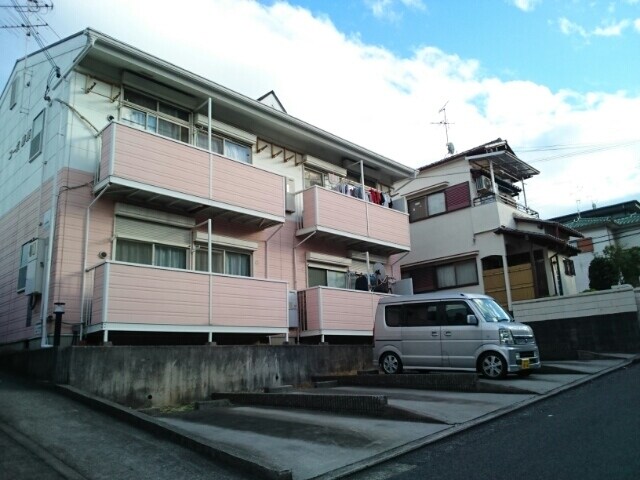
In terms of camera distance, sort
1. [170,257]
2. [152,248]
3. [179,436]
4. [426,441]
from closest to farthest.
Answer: [426,441] < [179,436] < [152,248] < [170,257]

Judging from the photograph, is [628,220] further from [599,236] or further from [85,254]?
[85,254]

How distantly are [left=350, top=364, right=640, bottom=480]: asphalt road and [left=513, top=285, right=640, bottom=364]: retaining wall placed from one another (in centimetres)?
894

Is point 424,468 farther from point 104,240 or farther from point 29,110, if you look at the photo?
point 29,110

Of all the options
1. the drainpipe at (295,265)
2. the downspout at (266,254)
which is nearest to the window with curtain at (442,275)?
the drainpipe at (295,265)

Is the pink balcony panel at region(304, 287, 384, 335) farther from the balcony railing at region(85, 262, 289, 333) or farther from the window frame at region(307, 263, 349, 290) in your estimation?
the balcony railing at region(85, 262, 289, 333)

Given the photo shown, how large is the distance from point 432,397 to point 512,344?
2746 mm

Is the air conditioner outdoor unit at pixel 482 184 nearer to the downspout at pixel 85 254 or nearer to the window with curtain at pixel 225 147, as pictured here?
the window with curtain at pixel 225 147

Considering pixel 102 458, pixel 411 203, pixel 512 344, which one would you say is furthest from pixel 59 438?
pixel 411 203

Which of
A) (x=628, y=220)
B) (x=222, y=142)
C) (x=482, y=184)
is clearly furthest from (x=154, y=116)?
(x=628, y=220)

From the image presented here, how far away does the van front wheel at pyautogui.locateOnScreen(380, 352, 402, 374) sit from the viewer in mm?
12336

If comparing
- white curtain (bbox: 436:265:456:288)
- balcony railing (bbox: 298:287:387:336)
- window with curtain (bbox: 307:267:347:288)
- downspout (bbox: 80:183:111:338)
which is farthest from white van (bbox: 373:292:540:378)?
white curtain (bbox: 436:265:456:288)

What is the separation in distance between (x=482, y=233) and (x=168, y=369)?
15000 millimetres

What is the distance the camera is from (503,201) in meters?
21.6

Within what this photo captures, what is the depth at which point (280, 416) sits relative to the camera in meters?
8.24
